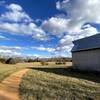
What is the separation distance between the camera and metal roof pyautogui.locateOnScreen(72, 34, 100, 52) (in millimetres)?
23625

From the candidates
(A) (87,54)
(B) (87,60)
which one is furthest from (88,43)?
(B) (87,60)

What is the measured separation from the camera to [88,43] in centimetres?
2562

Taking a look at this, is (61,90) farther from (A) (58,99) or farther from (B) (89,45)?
(B) (89,45)

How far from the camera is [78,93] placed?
34.3 feet

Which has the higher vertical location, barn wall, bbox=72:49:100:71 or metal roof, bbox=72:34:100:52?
metal roof, bbox=72:34:100:52

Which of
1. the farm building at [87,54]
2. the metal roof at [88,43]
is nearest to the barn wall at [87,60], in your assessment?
the farm building at [87,54]

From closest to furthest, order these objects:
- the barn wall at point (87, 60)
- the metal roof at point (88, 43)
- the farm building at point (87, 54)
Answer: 1. the barn wall at point (87, 60)
2. the farm building at point (87, 54)
3. the metal roof at point (88, 43)

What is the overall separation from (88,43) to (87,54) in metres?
1.58

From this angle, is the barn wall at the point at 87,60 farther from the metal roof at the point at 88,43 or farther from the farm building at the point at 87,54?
the metal roof at the point at 88,43

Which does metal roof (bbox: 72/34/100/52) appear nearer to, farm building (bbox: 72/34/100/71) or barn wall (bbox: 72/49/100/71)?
farm building (bbox: 72/34/100/71)

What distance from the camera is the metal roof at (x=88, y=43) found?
23625mm

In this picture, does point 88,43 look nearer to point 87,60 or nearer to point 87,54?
point 87,54

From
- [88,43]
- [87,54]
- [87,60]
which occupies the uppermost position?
[88,43]

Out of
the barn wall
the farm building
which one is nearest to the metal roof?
the farm building
